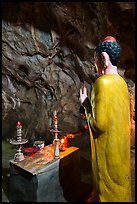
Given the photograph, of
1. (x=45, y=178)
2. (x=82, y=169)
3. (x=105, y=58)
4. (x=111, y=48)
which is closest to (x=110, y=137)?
(x=105, y=58)

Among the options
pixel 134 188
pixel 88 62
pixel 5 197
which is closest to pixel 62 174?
pixel 5 197

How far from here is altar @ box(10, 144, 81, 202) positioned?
11.3ft

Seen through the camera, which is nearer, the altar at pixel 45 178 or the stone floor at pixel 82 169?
the altar at pixel 45 178

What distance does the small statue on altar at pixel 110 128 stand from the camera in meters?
2.42

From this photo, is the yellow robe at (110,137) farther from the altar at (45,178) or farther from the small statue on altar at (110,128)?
the altar at (45,178)

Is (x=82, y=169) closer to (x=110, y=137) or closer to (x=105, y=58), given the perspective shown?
(x=110, y=137)

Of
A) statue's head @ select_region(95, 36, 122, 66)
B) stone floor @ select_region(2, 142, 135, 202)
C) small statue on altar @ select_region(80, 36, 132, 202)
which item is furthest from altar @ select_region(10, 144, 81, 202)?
statue's head @ select_region(95, 36, 122, 66)

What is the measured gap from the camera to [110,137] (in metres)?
2.48

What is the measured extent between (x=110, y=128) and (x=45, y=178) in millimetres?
1905

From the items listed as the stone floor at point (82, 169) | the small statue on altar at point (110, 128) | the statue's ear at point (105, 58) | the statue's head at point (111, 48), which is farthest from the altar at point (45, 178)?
the statue's head at point (111, 48)

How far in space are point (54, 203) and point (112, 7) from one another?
5700 millimetres

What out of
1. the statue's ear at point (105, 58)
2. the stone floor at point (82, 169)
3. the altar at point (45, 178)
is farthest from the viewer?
the stone floor at point (82, 169)

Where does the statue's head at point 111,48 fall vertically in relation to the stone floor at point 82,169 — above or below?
above

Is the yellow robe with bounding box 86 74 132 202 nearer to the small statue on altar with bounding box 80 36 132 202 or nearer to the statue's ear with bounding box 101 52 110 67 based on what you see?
the small statue on altar with bounding box 80 36 132 202
